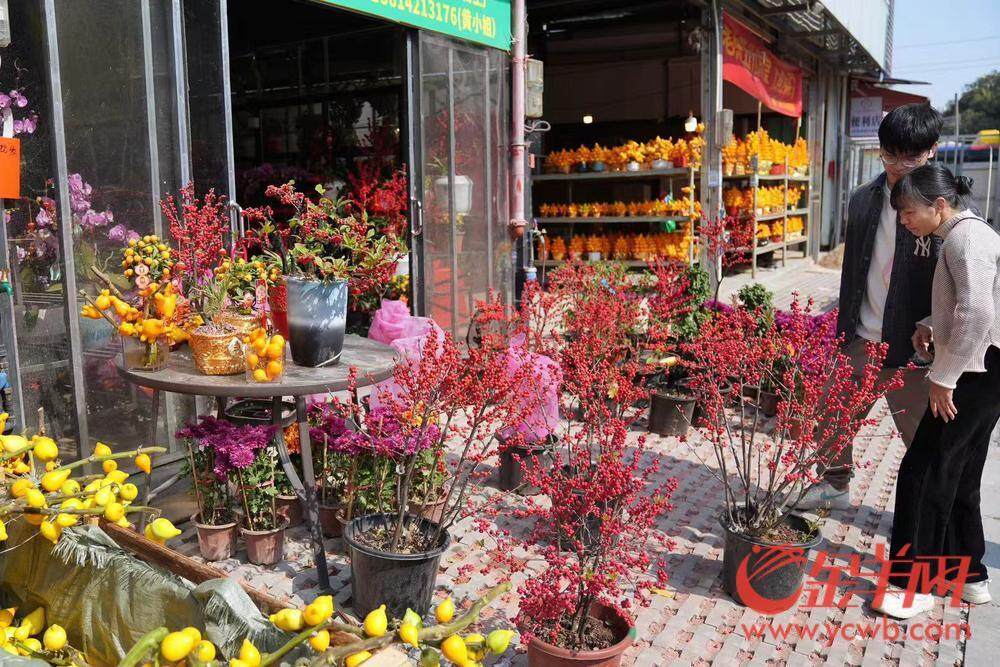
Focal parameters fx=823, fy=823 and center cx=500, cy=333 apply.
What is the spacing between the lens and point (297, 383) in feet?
9.75

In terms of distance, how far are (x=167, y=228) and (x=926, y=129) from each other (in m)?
3.63

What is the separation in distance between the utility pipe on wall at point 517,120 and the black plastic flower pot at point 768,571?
4.40m

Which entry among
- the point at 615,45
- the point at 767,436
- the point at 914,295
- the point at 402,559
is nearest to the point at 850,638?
the point at 914,295

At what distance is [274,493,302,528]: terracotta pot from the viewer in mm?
3686

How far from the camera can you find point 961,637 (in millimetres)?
3047

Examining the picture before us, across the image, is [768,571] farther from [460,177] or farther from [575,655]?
[460,177]

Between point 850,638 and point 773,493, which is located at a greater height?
point 773,493

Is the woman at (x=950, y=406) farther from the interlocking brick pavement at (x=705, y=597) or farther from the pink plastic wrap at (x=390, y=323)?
the pink plastic wrap at (x=390, y=323)

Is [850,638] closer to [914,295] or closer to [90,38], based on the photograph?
[914,295]

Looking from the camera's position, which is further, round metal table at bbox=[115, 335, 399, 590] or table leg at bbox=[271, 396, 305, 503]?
table leg at bbox=[271, 396, 305, 503]

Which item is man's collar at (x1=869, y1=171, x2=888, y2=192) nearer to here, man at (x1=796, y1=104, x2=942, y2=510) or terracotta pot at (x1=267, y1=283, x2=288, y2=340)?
man at (x1=796, y1=104, x2=942, y2=510)

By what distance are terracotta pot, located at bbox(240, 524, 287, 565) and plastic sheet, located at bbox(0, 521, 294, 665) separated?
156 centimetres

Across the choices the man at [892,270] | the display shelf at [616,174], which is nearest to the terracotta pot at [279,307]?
the man at [892,270]

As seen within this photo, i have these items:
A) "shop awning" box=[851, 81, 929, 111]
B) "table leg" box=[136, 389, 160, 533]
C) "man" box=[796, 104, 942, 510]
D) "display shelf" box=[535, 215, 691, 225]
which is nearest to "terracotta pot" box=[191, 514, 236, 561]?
"table leg" box=[136, 389, 160, 533]
